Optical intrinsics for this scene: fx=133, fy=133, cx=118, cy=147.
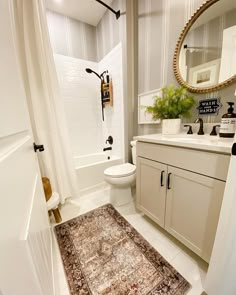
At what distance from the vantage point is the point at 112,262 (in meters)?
1.02

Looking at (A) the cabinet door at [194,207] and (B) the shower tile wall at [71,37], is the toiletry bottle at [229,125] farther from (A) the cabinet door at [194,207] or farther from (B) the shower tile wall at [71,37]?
(B) the shower tile wall at [71,37]

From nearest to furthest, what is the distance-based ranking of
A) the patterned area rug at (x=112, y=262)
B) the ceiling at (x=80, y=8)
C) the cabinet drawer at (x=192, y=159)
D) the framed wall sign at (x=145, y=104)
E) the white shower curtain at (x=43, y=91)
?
the cabinet drawer at (x=192, y=159)
the patterned area rug at (x=112, y=262)
the white shower curtain at (x=43, y=91)
the framed wall sign at (x=145, y=104)
the ceiling at (x=80, y=8)

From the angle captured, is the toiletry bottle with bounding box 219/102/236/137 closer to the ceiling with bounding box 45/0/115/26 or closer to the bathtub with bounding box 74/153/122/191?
the bathtub with bounding box 74/153/122/191

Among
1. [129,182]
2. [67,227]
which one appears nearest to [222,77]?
[129,182]

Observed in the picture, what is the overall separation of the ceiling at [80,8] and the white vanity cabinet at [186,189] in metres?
2.25

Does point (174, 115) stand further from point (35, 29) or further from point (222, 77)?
point (35, 29)

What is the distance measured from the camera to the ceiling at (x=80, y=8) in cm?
188

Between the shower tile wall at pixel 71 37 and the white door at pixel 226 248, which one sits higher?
the shower tile wall at pixel 71 37

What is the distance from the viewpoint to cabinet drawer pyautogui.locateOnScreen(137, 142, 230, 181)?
738 millimetres

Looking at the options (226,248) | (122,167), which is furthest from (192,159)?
(122,167)

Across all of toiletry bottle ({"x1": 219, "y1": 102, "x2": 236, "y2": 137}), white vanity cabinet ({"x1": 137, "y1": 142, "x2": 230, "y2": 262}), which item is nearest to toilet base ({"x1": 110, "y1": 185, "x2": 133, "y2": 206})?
white vanity cabinet ({"x1": 137, "y1": 142, "x2": 230, "y2": 262})

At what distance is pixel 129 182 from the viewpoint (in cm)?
156

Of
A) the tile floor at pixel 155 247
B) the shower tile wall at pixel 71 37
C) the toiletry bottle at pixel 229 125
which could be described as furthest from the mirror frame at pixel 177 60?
the shower tile wall at pixel 71 37

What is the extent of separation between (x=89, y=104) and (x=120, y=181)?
1723 mm
